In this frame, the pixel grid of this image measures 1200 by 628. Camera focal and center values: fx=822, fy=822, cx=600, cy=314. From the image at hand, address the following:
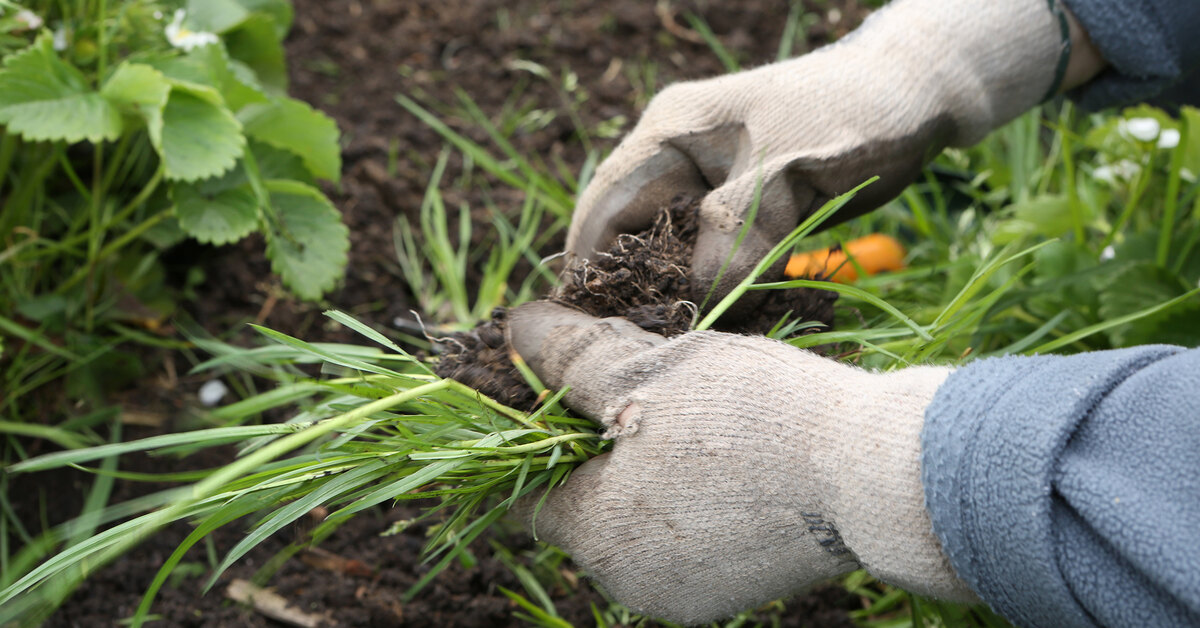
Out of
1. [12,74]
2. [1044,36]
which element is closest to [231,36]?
[12,74]

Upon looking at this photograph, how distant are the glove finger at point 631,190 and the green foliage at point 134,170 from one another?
0.53 meters

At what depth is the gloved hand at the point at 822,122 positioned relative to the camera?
3.89 feet

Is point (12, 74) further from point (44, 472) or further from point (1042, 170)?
point (1042, 170)

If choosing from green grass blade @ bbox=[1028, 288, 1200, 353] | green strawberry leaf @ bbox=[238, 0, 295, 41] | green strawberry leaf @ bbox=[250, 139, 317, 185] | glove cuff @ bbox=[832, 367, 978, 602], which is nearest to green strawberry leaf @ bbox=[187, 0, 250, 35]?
green strawberry leaf @ bbox=[238, 0, 295, 41]

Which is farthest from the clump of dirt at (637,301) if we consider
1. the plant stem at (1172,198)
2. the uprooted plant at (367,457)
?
the plant stem at (1172,198)

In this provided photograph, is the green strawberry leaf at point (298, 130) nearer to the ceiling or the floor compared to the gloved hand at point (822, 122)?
nearer to the floor

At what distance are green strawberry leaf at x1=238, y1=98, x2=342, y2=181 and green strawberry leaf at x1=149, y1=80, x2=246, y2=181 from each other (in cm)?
15

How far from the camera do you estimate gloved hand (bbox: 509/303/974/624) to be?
2.79 feet

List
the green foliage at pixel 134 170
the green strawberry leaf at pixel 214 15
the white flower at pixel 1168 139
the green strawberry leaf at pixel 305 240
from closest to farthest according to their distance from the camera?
the green foliage at pixel 134 170 → the green strawberry leaf at pixel 305 240 → the green strawberry leaf at pixel 214 15 → the white flower at pixel 1168 139

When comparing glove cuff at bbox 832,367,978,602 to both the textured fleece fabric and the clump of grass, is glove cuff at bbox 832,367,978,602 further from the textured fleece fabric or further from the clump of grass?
the textured fleece fabric

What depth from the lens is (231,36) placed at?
5.61 ft

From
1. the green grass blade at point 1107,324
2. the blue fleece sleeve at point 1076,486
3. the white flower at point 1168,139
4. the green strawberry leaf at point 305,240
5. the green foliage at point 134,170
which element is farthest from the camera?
the white flower at point 1168,139

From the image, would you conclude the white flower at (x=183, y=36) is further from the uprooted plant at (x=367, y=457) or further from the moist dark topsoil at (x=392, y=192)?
the uprooted plant at (x=367, y=457)

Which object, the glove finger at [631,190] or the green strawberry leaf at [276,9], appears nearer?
the glove finger at [631,190]
